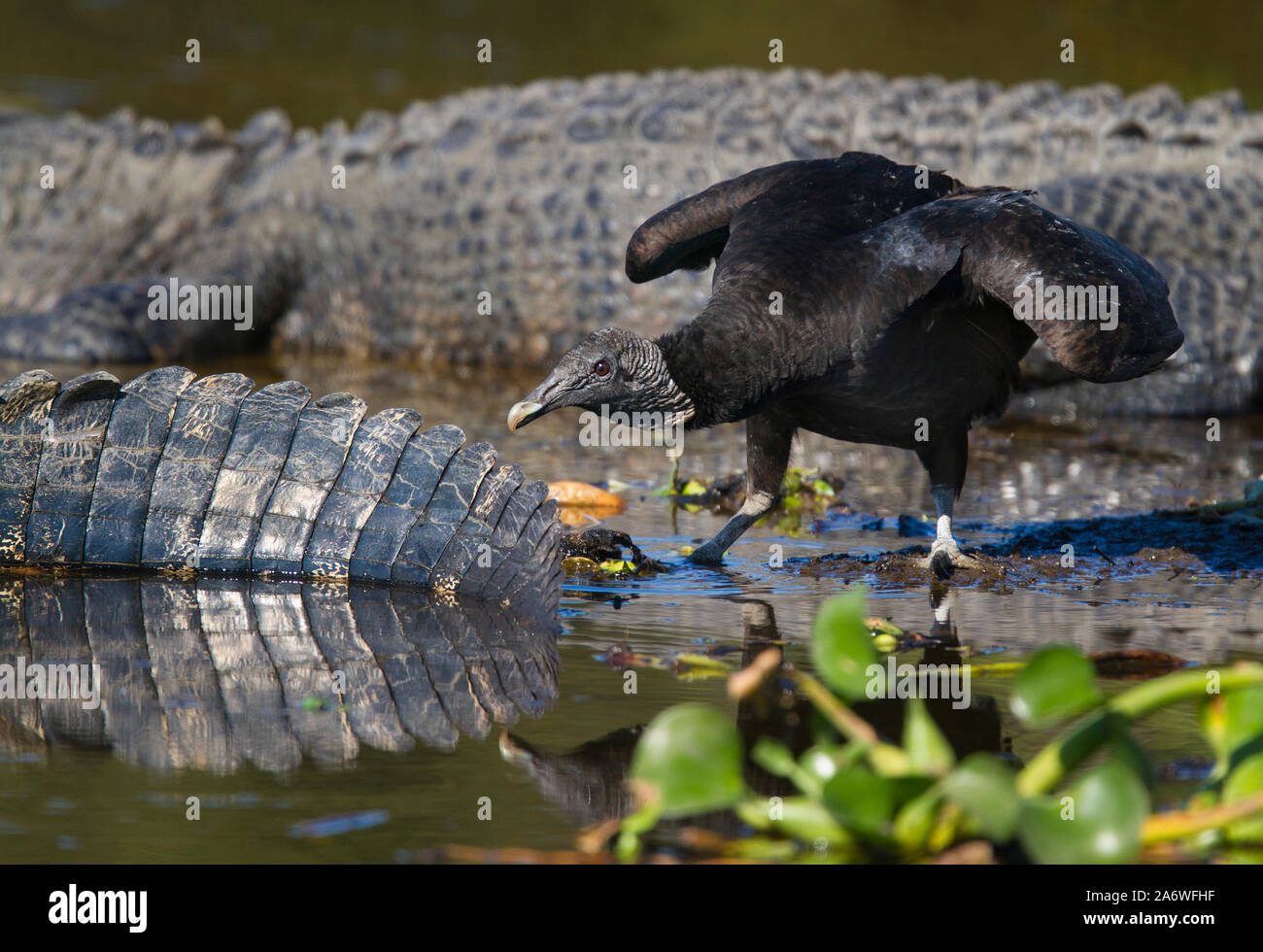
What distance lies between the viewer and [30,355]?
910 centimetres

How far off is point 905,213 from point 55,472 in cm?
260

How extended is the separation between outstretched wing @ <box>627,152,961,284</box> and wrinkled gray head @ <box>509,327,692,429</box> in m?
0.86

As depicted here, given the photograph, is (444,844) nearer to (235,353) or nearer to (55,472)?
(55,472)

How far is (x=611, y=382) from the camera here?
430 cm

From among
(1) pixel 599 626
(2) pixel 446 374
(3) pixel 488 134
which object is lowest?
(1) pixel 599 626

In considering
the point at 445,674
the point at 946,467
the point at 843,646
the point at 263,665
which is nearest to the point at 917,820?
the point at 843,646

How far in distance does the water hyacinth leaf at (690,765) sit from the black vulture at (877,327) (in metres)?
1.94

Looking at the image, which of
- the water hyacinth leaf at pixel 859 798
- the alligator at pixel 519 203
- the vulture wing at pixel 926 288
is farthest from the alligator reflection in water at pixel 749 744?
the alligator at pixel 519 203

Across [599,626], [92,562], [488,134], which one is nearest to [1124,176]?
[488,134]

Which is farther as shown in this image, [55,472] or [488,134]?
[488,134]

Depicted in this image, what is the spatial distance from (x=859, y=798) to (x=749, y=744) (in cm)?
78

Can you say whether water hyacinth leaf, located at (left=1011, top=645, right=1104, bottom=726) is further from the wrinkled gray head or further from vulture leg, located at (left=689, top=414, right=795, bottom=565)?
vulture leg, located at (left=689, top=414, right=795, bottom=565)

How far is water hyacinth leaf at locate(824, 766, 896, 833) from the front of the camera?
7.88 ft

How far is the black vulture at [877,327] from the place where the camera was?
4.30m
